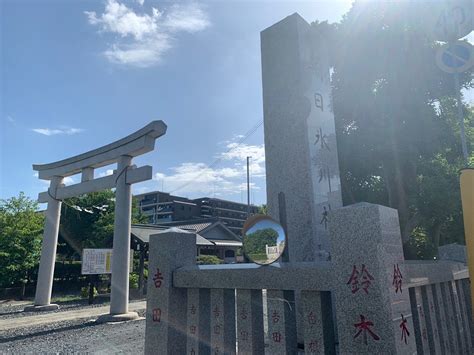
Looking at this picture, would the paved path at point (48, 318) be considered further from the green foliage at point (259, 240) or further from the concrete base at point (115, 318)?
the green foliage at point (259, 240)

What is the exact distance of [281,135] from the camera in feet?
16.8

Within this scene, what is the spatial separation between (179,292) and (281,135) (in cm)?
277

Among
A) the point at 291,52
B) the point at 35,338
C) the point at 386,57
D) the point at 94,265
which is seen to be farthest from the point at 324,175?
the point at 94,265

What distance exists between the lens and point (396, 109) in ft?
39.0

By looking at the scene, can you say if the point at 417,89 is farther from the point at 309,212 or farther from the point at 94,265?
the point at 94,265

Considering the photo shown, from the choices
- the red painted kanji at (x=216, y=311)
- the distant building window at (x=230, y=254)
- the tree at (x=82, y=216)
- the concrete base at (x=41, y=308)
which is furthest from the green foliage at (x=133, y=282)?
the distant building window at (x=230, y=254)

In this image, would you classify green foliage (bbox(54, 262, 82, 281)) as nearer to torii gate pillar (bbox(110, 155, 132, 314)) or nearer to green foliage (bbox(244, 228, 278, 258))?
torii gate pillar (bbox(110, 155, 132, 314))

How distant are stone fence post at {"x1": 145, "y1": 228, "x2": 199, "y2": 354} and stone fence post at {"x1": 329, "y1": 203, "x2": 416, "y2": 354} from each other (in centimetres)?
167

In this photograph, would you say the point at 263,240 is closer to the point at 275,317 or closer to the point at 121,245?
the point at 275,317

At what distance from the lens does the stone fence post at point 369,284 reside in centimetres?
203

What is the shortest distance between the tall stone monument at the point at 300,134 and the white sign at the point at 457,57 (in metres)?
1.74

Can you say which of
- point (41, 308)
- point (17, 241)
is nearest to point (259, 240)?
point (41, 308)

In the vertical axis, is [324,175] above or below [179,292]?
above

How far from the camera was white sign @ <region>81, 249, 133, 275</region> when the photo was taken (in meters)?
13.1
